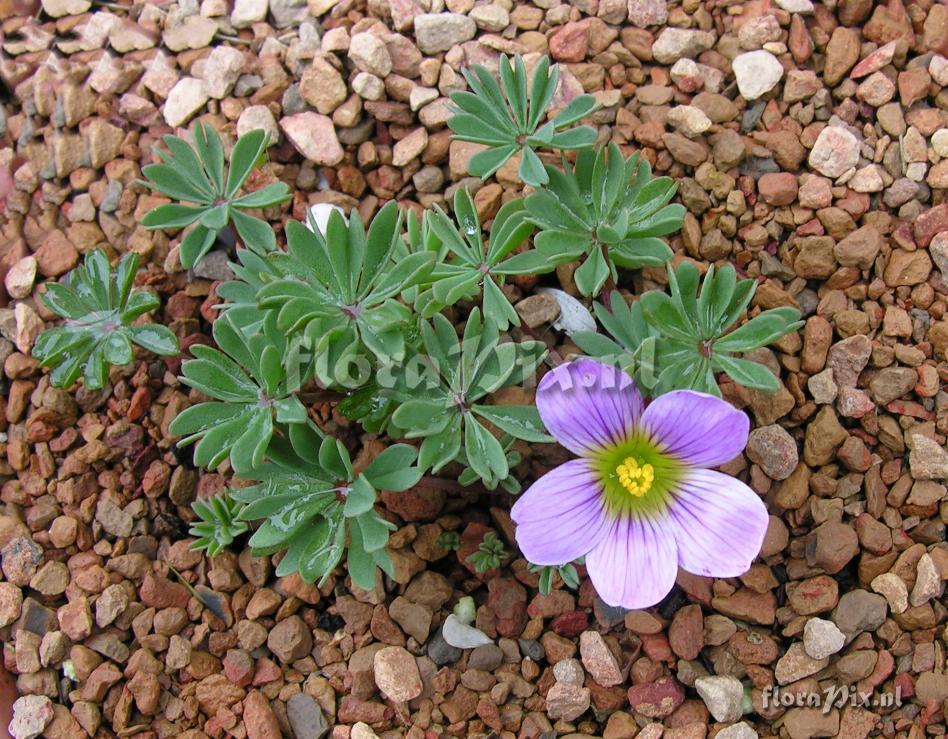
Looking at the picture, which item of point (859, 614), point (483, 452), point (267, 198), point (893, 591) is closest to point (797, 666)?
point (859, 614)

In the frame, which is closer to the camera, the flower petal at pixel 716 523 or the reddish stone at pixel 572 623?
the flower petal at pixel 716 523

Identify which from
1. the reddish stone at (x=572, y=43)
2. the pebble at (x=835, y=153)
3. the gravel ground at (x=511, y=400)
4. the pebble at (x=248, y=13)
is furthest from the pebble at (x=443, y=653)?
the pebble at (x=248, y=13)

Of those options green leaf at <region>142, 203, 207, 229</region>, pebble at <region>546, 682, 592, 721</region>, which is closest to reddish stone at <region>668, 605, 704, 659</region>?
pebble at <region>546, 682, 592, 721</region>

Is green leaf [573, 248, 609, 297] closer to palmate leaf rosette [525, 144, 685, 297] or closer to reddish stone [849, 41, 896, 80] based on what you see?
palmate leaf rosette [525, 144, 685, 297]

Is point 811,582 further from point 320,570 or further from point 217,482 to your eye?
point 217,482

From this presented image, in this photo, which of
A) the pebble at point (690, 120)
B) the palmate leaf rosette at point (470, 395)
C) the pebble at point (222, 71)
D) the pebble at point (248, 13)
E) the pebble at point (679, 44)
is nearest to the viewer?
the palmate leaf rosette at point (470, 395)

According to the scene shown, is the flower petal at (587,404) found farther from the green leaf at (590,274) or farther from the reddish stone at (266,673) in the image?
the reddish stone at (266,673)
